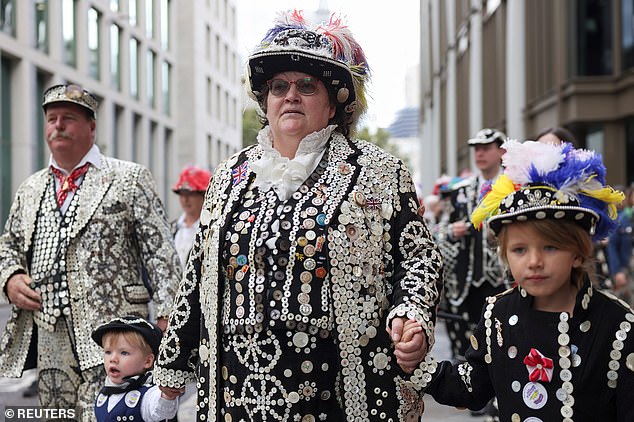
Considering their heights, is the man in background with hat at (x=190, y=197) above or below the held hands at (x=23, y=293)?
above

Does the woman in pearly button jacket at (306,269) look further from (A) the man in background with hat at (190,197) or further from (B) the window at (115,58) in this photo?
(B) the window at (115,58)

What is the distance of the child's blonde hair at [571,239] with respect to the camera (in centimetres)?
318

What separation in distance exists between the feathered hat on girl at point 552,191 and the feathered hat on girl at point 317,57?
688 millimetres

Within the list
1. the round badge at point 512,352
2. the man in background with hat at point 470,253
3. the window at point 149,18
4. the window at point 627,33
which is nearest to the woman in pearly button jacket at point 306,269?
the round badge at point 512,352

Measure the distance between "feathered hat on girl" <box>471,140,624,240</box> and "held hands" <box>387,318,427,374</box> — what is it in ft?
1.64

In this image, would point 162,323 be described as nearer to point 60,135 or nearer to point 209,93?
point 60,135

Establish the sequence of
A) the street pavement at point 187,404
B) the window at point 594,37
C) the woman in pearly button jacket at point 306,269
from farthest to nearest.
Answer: the window at point 594,37, the street pavement at point 187,404, the woman in pearly button jacket at point 306,269

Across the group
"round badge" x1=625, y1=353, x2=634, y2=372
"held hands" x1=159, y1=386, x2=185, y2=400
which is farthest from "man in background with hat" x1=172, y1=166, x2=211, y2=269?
"round badge" x1=625, y1=353, x2=634, y2=372

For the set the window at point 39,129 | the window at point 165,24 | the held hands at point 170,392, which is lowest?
the held hands at point 170,392

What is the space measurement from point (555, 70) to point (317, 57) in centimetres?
1572

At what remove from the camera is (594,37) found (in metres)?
17.5

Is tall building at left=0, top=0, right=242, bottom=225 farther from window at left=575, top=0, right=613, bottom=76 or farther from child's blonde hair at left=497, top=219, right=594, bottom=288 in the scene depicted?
child's blonde hair at left=497, top=219, right=594, bottom=288

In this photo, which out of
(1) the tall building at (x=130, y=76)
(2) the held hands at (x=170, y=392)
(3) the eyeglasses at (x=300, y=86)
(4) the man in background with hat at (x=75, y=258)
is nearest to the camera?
(3) the eyeglasses at (x=300, y=86)

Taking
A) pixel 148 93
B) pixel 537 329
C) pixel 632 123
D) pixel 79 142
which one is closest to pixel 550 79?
pixel 632 123
